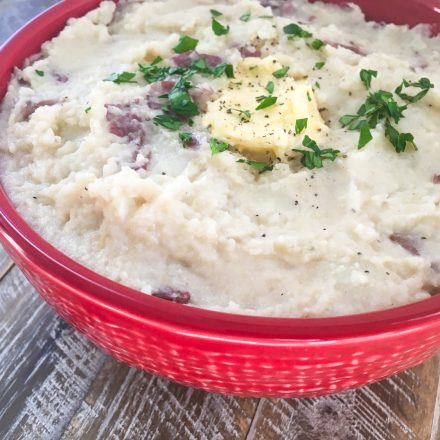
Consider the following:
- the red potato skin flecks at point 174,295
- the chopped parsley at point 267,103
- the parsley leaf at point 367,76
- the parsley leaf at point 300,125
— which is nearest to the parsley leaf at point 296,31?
the parsley leaf at point 367,76

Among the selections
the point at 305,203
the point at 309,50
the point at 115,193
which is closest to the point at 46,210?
the point at 115,193

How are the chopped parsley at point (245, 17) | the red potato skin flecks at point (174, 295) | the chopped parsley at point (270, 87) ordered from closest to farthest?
1. the red potato skin flecks at point (174, 295)
2. the chopped parsley at point (270, 87)
3. the chopped parsley at point (245, 17)

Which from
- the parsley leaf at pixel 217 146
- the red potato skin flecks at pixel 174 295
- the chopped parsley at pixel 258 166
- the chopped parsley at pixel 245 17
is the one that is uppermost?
the chopped parsley at pixel 245 17

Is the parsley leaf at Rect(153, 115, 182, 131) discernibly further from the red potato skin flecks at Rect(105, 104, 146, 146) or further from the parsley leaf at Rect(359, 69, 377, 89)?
the parsley leaf at Rect(359, 69, 377, 89)

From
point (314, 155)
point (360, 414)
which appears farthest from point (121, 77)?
point (360, 414)

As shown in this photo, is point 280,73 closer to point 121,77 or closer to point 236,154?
point 236,154

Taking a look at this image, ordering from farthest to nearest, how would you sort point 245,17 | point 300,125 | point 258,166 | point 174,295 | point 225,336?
point 245,17 < point 300,125 < point 258,166 < point 174,295 < point 225,336

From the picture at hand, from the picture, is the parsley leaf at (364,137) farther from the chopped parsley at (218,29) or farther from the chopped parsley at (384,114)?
the chopped parsley at (218,29)
